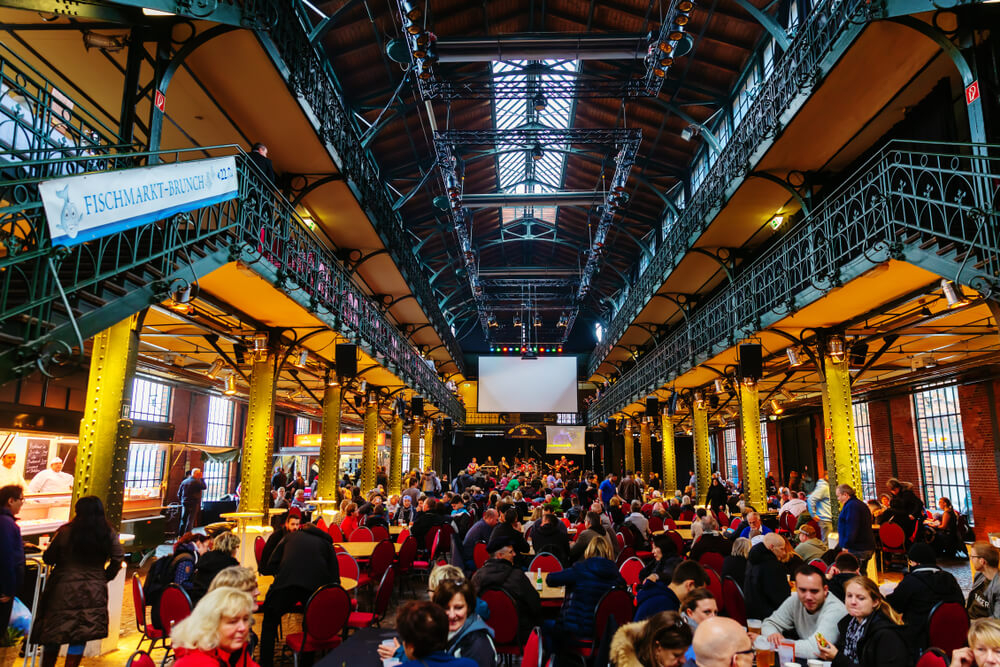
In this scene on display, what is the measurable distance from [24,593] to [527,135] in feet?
42.9

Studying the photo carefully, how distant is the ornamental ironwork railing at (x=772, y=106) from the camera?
8.35 metres

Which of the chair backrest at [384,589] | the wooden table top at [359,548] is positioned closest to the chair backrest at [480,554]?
the wooden table top at [359,548]

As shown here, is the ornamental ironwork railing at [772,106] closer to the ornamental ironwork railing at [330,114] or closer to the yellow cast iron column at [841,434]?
the yellow cast iron column at [841,434]

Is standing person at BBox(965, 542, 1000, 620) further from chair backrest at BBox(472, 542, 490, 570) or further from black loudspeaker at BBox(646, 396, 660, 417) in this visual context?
black loudspeaker at BBox(646, 396, 660, 417)

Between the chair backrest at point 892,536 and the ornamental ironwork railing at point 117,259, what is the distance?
1113 centimetres

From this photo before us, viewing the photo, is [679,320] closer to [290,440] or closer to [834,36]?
[834,36]

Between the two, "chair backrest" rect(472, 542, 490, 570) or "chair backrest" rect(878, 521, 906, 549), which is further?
"chair backrest" rect(878, 521, 906, 549)

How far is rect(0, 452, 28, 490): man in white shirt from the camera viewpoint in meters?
10.9

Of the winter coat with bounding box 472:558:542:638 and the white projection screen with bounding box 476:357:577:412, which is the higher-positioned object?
the white projection screen with bounding box 476:357:577:412

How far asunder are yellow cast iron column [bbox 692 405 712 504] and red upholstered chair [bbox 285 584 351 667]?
1479cm

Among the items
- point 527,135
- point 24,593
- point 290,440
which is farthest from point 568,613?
point 290,440

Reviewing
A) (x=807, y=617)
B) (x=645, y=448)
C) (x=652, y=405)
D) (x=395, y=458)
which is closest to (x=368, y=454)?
(x=395, y=458)

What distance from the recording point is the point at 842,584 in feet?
18.7

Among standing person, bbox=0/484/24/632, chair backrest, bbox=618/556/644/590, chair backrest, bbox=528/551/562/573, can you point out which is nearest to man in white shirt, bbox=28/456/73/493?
standing person, bbox=0/484/24/632
